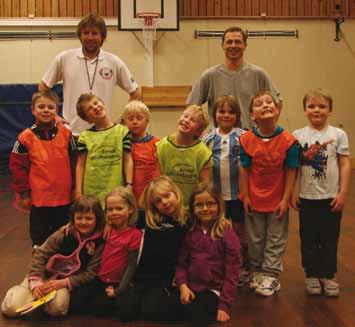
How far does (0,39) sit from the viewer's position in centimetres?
909

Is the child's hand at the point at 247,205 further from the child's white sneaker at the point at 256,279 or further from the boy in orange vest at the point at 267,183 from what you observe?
the child's white sneaker at the point at 256,279

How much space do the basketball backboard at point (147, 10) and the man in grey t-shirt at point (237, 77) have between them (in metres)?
5.42

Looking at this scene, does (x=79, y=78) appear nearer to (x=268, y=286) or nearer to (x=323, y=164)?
(x=323, y=164)

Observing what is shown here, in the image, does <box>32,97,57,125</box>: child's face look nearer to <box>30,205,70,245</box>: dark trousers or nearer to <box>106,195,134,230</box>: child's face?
<box>30,205,70,245</box>: dark trousers

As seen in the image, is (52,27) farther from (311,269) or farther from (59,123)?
(311,269)

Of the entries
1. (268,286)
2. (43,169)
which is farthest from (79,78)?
(268,286)

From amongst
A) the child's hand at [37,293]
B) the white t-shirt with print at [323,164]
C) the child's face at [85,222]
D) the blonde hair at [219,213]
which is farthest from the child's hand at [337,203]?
the child's hand at [37,293]

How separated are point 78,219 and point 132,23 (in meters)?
6.50

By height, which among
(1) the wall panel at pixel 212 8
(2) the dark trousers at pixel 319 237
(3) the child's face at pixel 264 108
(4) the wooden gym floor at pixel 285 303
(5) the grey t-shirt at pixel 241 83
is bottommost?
(4) the wooden gym floor at pixel 285 303

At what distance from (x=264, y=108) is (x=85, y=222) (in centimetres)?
116

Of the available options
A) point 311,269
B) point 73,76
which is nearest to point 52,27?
point 73,76

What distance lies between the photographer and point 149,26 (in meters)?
8.74

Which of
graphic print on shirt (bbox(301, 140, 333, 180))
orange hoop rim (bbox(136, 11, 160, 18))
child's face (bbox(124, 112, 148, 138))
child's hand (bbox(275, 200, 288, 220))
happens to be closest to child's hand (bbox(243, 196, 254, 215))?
child's hand (bbox(275, 200, 288, 220))

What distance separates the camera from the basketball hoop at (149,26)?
8.62 m
